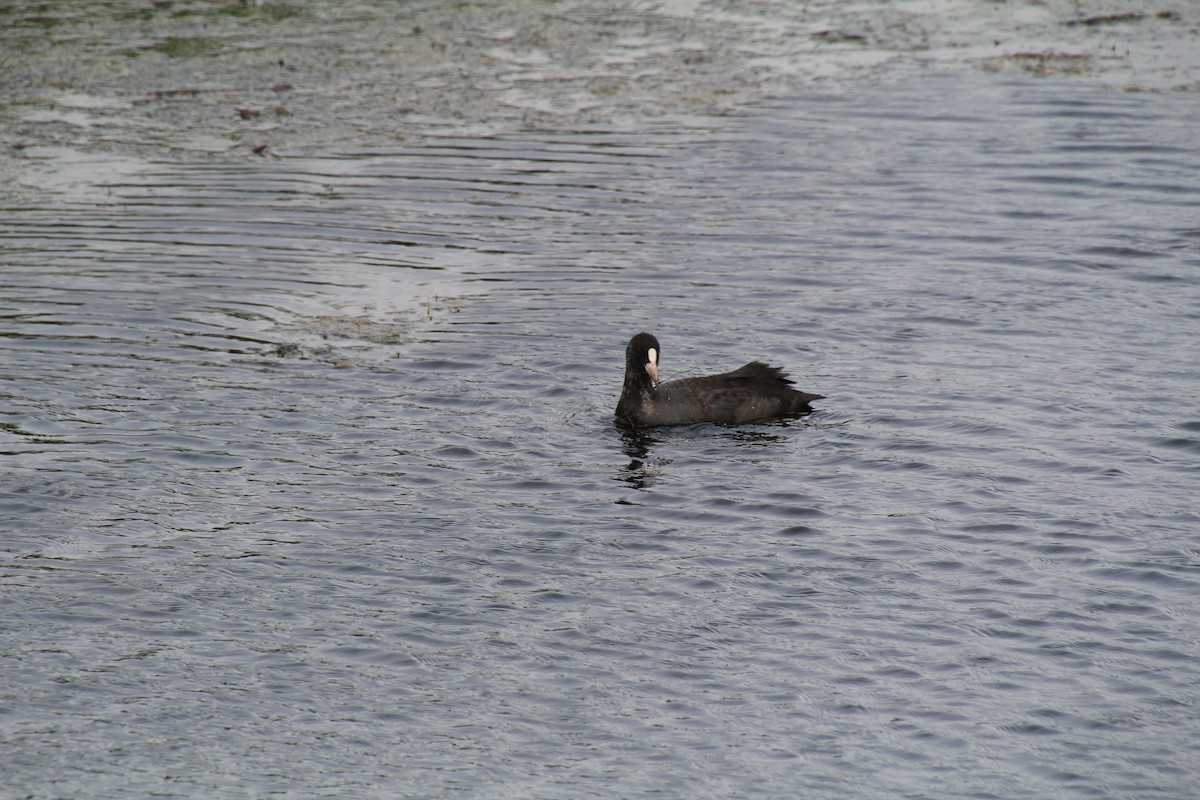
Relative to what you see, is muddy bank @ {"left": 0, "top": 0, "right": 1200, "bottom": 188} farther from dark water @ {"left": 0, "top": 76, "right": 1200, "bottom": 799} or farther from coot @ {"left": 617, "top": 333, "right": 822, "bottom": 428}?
coot @ {"left": 617, "top": 333, "right": 822, "bottom": 428}

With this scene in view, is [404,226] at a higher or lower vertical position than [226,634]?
higher

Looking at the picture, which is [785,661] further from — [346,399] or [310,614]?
[346,399]

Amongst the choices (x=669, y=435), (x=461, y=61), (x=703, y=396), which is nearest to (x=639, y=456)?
(x=669, y=435)

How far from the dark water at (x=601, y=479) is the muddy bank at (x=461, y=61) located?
1.66 meters

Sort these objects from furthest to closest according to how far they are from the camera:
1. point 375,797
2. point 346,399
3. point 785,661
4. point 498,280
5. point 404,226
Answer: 1. point 404,226
2. point 498,280
3. point 346,399
4. point 785,661
5. point 375,797

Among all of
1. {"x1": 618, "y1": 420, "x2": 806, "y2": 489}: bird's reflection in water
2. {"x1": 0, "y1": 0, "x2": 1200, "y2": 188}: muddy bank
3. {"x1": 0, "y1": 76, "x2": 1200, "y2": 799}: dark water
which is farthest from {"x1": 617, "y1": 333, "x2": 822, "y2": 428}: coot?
{"x1": 0, "y1": 0, "x2": 1200, "y2": 188}: muddy bank

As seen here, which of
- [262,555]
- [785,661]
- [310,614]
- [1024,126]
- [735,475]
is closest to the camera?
[785,661]

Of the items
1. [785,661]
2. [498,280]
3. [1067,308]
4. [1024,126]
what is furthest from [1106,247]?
[785,661]

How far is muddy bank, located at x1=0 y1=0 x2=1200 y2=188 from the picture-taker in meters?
21.9

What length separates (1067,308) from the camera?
50.9 feet

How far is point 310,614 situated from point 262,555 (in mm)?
999

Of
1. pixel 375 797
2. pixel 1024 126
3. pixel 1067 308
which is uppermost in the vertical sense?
pixel 1024 126

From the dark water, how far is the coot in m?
0.20

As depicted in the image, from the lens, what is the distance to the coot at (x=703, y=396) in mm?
13219
